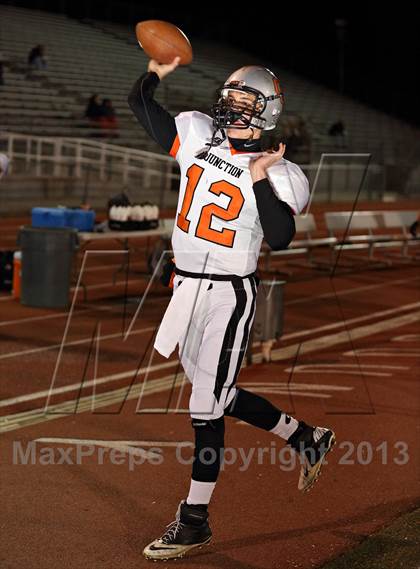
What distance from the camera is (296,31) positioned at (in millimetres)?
43562

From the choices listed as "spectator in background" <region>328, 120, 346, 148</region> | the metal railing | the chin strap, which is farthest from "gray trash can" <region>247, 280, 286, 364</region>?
"spectator in background" <region>328, 120, 346, 148</region>

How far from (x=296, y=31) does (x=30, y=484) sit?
4044 centimetres

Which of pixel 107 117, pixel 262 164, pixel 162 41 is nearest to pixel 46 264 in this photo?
pixel 162 41

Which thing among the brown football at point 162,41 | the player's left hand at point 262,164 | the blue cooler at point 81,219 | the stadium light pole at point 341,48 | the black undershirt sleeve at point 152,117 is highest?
the stadium light pole at point 341,48

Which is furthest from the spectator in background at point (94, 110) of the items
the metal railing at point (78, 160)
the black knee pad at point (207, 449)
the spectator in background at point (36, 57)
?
the black knee pad at point (207, 449)

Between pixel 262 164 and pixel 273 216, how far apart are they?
0.21m

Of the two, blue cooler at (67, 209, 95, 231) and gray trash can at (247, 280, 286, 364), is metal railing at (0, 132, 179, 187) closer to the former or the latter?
blue cooler at (67, 209, 95, 231)

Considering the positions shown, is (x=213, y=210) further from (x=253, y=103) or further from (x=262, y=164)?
(x=253, y=103)

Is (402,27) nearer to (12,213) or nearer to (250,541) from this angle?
(12,213)

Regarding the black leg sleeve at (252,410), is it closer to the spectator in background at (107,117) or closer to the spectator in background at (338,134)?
the spectator in background at (107,117)

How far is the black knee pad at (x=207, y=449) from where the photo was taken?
4320 millimetres

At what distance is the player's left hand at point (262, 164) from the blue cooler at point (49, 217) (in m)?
7.83

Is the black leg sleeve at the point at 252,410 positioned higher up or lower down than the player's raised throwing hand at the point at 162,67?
lower down

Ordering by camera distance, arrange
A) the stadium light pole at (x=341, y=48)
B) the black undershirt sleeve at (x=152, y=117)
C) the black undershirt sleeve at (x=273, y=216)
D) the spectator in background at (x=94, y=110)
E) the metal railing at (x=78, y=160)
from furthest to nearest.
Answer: the stadium light pole at (x=341, y=48), the spectator in background at (x=94, y=110), the metal railing at (x=78, y=160), the black undershirt sleeve at (x=152, y=117), the black undershirt sleeve at (x=273, y=216)
